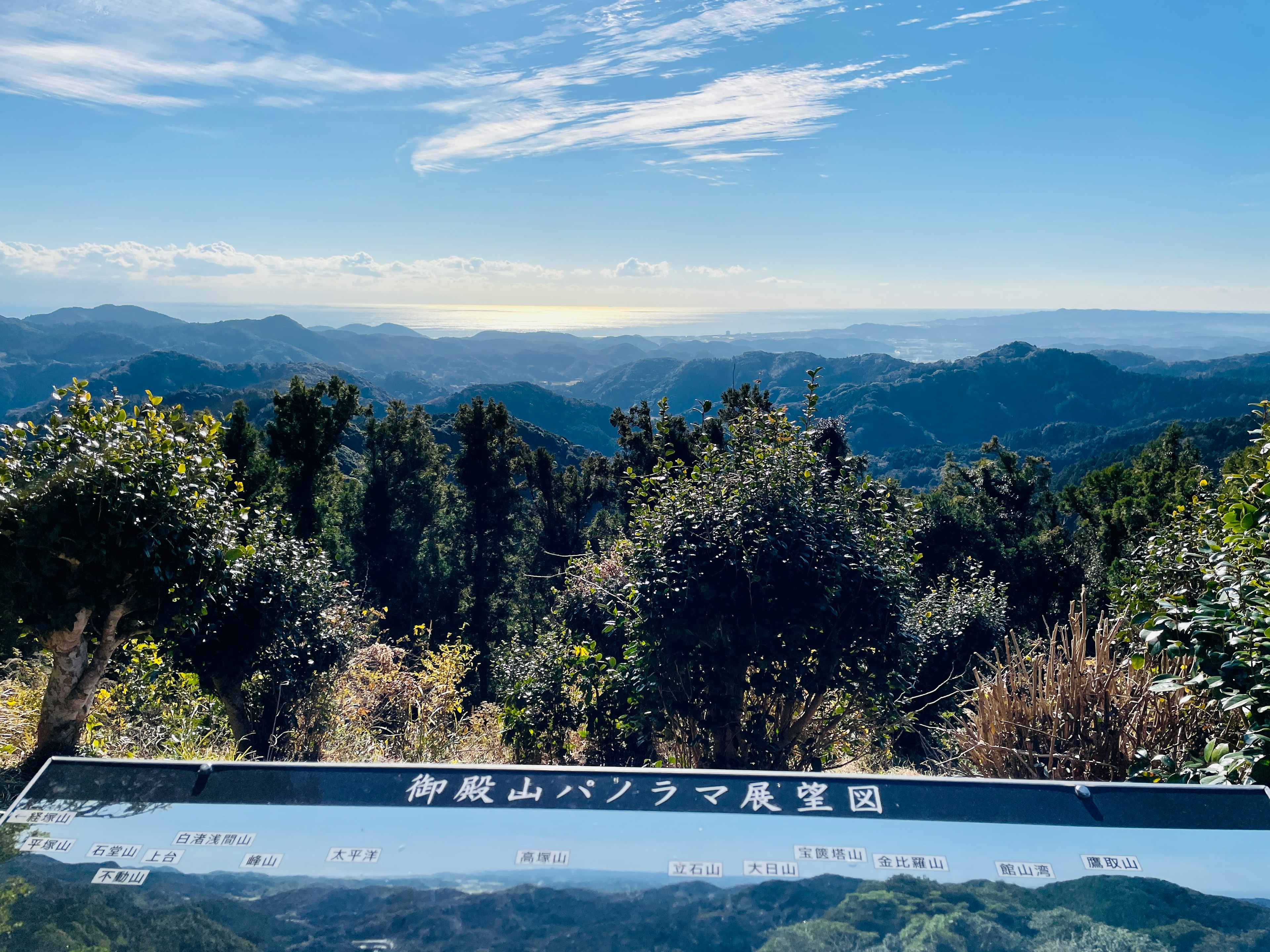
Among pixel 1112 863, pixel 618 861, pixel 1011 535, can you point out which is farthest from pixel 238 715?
pixel 1011 535

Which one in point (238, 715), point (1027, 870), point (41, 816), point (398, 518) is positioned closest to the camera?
point (1027, 870)

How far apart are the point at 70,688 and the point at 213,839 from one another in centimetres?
317

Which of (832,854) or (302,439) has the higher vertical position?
(832,854)

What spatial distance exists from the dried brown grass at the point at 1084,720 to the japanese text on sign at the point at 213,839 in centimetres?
369

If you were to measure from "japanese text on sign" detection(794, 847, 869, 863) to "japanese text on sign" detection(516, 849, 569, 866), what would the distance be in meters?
0.78

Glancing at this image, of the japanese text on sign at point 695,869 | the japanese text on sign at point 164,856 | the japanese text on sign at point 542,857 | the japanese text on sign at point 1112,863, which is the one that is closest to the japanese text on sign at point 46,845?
the japanese text on sign at point 164,856

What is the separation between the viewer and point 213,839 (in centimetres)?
272

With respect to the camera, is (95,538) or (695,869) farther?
(95,538)

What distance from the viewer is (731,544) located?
5.08m

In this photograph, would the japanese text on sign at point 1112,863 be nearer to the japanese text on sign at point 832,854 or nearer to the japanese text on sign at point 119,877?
the japanese text on sign at point 832,854

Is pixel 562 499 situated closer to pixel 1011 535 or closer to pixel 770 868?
pixel 1011 535

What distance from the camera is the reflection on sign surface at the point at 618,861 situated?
7.64 feet

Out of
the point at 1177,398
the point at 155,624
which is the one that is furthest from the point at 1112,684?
the point at 1177,398

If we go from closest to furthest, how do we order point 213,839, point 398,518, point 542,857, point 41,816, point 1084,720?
point 542,857 → point 213,839 → point 41,816 → point 1084,720 → point 398,518
